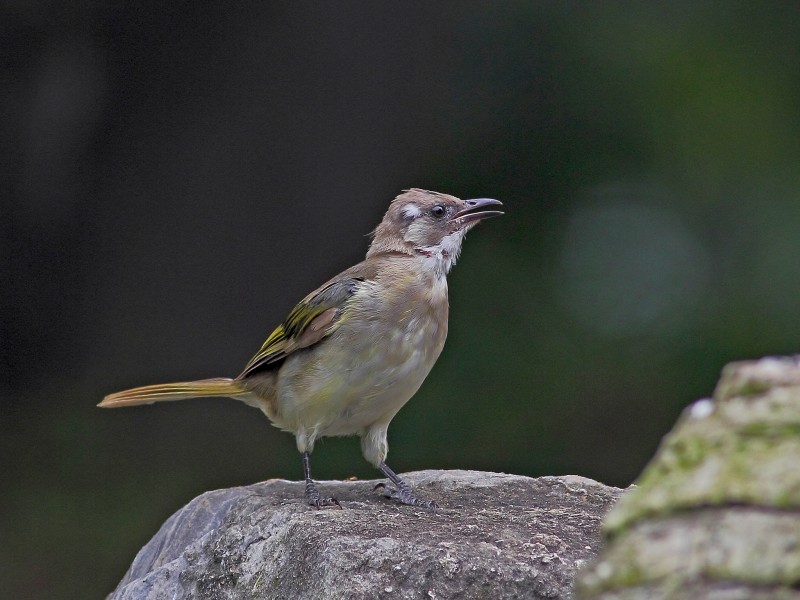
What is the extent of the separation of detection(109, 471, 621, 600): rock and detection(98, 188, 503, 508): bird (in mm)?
276

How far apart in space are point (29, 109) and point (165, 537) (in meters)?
4.68

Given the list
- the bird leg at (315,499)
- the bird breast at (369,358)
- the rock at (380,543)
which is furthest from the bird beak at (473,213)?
the bird leg at (315,499)

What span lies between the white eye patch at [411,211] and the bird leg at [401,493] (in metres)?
1.27

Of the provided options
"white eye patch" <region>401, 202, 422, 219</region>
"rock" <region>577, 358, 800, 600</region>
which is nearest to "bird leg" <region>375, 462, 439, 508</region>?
"white eye patch" <region>401, 202, 422, 219</region>

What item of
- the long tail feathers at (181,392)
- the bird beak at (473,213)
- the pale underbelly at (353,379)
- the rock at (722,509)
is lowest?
the long tail feathers at (181,392)

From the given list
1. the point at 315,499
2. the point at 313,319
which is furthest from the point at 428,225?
the point at 315,499

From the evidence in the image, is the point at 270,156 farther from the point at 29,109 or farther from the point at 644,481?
the point at 644,481

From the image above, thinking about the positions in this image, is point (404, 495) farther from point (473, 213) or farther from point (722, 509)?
point (722, 509)

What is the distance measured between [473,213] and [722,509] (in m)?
4.10

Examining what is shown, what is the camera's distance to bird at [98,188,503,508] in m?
5.21

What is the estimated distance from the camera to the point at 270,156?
8.81 m

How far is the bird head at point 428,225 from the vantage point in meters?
5.77

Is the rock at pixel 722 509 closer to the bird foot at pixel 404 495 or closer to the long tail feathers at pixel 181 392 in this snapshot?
the bird foot at pixel 404 495

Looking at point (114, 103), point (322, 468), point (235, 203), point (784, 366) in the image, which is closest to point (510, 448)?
point (322, 468)
